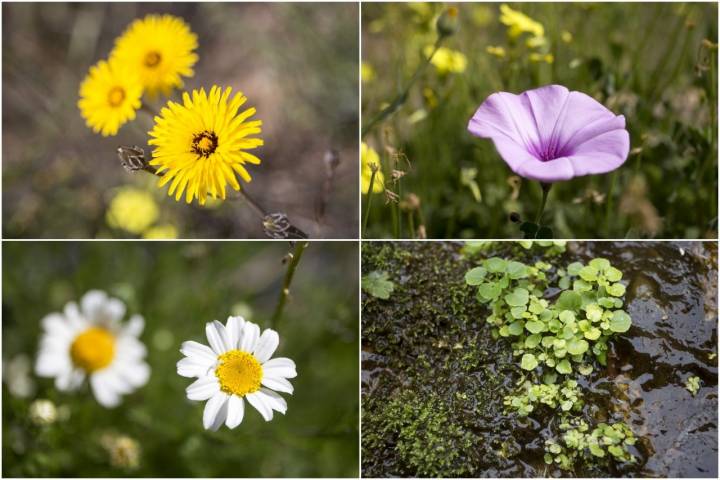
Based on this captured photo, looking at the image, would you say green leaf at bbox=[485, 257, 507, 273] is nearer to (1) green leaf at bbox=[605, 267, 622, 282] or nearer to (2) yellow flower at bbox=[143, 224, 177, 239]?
(1) green leaf at bbox=[605, 267, 622, 282]

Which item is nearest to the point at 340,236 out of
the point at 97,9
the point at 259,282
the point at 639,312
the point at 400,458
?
the point at 259,282

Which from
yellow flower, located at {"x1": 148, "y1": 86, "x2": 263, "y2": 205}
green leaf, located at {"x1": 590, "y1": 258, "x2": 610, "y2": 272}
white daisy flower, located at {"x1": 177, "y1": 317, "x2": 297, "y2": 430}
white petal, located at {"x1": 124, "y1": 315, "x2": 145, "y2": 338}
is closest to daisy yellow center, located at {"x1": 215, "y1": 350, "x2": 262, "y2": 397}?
white daisy flower, located at {"x1": 177, "y1": 317, "x2": 297, "y2": 430}

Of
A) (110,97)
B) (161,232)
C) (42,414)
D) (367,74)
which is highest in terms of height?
(367,74)

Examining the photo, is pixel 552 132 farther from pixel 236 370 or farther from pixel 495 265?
pixel 236 370

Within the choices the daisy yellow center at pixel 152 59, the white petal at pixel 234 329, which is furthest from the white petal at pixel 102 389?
the daisy yellow center at pixel 152 59

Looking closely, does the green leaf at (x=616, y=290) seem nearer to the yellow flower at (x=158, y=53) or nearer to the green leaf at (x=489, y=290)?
the green leaf at (x=489, y=290)

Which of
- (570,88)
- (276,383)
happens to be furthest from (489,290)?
(570,88)
